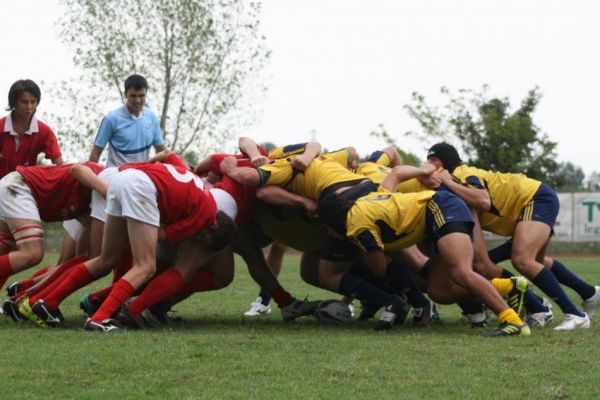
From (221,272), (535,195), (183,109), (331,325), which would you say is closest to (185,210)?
(221,272)

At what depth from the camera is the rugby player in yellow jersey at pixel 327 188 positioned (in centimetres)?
785

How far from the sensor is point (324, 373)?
5535mm

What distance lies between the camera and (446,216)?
742 centimetres

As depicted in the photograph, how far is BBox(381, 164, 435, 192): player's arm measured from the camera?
8.11 meters

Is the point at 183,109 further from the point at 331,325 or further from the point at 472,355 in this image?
the point at 472,355

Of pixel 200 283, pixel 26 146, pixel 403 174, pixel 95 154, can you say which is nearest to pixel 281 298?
pixel 200 283

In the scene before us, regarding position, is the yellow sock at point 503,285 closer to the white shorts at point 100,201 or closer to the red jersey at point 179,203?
the red jersey at point 179,203

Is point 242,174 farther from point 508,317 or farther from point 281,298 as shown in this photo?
point 508,317

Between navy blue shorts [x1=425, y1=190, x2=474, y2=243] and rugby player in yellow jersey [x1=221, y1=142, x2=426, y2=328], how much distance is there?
569 mm

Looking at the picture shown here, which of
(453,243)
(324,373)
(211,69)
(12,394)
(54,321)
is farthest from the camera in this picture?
(211,69)

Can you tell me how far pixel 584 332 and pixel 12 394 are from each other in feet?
14.9

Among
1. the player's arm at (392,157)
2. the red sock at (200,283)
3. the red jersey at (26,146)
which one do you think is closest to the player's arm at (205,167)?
the red sock at (200,283)

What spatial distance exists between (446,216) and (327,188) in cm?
106

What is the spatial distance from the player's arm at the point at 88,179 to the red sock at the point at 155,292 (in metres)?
0.91
